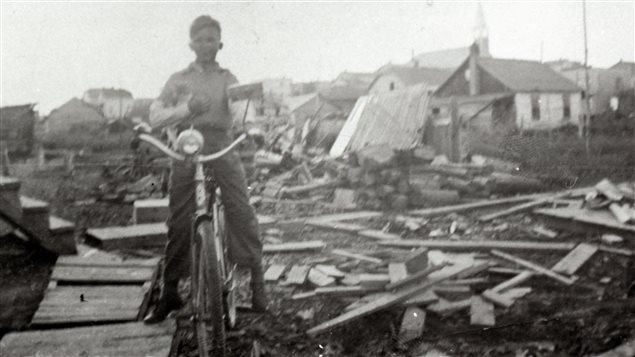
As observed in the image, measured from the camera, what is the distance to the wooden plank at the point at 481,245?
5406mm

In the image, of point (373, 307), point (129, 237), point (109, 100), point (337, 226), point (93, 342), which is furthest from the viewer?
point (109, 100)

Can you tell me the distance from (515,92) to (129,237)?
23737 millimetres

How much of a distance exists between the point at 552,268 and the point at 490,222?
2260mm

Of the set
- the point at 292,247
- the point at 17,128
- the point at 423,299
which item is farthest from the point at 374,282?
the point at 17,128

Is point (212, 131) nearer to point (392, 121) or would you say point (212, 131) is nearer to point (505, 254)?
point (505, 254)

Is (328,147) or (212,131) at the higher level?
(212,131)

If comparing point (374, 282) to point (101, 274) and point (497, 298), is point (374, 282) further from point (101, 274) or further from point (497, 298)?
point (101, 274)

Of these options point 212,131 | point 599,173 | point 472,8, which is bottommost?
point 599,173

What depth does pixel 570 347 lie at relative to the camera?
10.4 feet

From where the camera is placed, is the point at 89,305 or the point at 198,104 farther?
the point at 89,305

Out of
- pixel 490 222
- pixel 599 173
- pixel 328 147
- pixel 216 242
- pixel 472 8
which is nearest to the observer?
pixel 216 242

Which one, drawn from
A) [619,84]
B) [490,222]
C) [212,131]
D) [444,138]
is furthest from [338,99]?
[212,131]

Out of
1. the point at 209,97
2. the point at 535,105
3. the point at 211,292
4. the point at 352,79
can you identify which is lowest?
the point at 535,105

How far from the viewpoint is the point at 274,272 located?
15.2 ft
